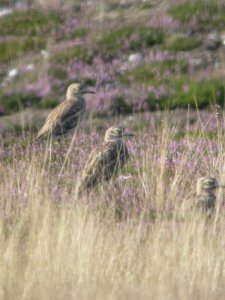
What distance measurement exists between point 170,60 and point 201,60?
0.70 m

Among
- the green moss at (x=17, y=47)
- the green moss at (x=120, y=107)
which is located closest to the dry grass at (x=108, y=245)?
the green moss at (x=120, y=107)

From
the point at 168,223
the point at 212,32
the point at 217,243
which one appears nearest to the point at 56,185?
the point at 168,223

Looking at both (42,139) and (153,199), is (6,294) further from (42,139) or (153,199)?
(42,139)

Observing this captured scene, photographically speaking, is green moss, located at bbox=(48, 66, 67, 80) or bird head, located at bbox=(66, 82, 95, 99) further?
green moss, located at bbox=(48, 66, 67, 80)

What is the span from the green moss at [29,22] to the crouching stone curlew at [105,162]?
1241 cm

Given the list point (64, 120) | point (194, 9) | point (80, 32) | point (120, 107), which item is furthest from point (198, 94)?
point (80, 32)

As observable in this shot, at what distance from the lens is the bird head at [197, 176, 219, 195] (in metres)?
12.4

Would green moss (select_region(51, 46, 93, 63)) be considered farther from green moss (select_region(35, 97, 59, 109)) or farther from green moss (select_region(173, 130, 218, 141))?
green moss (select_region(173, 130, 218, 141))

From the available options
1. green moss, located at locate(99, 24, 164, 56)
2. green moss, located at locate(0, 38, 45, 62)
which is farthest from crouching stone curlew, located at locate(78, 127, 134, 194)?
green moss, located at locate(0, 38, 45, 62)

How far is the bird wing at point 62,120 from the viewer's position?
57.2 ft

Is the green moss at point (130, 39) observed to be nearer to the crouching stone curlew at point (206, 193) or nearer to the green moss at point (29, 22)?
the green moss at point (29, 22)

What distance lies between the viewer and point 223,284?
977 cm

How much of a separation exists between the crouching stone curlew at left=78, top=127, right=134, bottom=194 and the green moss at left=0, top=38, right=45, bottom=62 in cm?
1088

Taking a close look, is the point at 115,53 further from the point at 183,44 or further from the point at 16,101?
the point at 16,101
